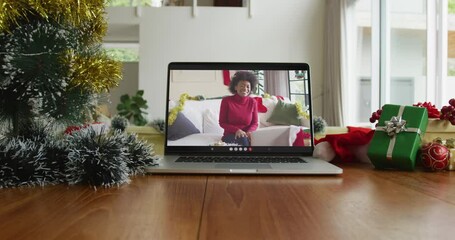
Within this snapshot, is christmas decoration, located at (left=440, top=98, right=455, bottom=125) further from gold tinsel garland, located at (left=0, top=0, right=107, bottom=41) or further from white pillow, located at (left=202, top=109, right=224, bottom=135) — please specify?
gold tinsel garland, located at (left=0, top=0, right=107, bottom=41)

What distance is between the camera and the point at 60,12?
0.71 meters

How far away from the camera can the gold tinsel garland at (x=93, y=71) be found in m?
0.72

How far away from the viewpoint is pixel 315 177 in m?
0.74

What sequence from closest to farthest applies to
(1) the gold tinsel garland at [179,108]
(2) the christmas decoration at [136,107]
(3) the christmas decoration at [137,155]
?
(3) the christmas decoration at [137,155] < (1) the gold tinsel garland at [179,108] < (2) the christmas decoration at [136,107]

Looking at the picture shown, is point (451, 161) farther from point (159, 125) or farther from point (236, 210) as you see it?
point (159, 125)

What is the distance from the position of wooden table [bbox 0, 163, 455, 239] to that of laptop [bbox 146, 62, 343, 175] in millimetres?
221

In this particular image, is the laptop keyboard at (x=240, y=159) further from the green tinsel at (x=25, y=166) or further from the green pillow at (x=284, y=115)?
the green tinsel at (x=25, y=166)

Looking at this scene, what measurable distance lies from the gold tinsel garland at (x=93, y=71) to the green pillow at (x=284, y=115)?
1.15 feet

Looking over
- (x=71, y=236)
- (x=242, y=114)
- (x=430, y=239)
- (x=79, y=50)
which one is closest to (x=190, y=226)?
(x=71, y=236)

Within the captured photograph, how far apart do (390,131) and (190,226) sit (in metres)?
0.58

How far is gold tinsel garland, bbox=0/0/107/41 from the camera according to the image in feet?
2.14

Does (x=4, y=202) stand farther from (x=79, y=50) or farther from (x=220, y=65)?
(x=220, y=65)

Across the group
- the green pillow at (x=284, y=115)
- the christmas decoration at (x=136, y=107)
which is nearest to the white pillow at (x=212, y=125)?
the green pillow at (x=284, y=115)

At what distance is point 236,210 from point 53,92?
406mm
